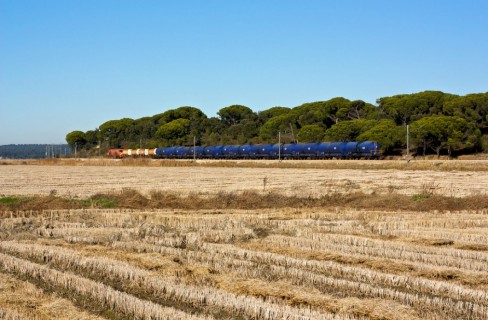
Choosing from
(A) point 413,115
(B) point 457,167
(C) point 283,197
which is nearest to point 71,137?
(A) point 413,115

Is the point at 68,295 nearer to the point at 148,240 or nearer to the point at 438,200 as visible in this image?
the point at 148,240

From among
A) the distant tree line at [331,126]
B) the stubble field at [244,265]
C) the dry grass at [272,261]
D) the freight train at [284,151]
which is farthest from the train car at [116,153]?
the dry grass at [272,261]

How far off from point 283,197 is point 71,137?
152066 millimetres

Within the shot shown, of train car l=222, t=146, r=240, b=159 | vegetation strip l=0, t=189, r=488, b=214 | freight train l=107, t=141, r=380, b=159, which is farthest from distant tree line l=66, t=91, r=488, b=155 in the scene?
vegetation strip l=0, t=189, r=488, b=214

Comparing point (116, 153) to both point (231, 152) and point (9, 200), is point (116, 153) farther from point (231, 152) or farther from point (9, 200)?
point (9, 200)

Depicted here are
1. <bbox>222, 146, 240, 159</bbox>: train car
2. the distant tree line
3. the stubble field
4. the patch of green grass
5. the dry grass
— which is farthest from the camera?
<bbox>222, 146, 240, 159</bbox>: train car

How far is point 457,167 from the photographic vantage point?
4978 centimetres

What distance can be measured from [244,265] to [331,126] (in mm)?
96980

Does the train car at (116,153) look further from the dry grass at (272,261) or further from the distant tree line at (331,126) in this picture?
the dry grass at (272,261)

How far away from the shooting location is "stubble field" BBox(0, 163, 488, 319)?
8016 millimetres

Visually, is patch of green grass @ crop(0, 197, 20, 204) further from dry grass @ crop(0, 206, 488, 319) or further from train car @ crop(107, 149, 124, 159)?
train car @ crop(107, 149, 124, 159)

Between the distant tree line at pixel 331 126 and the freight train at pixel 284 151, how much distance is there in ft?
14.6

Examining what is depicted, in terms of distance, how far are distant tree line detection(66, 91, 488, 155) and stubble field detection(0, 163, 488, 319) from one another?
60886mm

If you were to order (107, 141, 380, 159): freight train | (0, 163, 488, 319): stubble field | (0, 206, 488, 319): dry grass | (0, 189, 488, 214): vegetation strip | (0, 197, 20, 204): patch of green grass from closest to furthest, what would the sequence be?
1. (0, 163, 488, 319): stubble field
2. (0, 206, 488, 319): dry grass
3. (0, 189, 488, 214): vegetation strip
4. (0, 197, 20, 204): patch of green grass
5. (107, 141, 380, 159): freight train
